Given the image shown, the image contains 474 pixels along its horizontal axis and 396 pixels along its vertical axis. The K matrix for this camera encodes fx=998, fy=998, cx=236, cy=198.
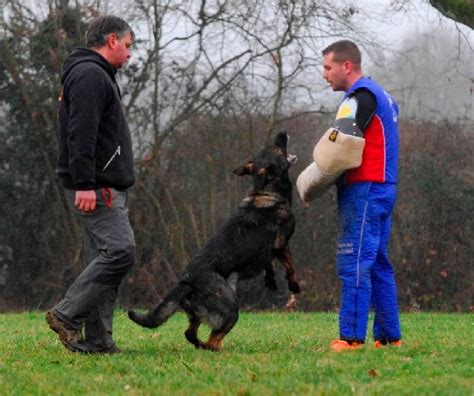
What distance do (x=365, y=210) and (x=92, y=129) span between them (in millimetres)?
1936

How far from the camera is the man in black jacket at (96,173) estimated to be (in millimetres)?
6824

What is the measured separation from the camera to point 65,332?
7051 millimetres

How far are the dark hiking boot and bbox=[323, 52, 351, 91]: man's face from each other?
2.54m

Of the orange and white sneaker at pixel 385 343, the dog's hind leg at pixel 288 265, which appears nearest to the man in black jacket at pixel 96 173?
the dog's hind leg at pixel 288 265

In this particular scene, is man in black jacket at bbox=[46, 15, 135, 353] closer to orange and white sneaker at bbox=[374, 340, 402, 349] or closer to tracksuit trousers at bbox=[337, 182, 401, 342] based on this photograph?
tracksuit trousers at bbox=[337, 182, 401, 342]

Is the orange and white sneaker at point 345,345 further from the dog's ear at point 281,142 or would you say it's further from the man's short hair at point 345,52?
the man's short hair at point 345,52

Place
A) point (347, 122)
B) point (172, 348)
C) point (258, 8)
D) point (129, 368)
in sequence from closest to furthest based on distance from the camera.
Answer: point (129, 368) < point (347, 122) < point (172, 348) < point (258, 8)

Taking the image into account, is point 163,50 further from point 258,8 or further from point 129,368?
point 129,368

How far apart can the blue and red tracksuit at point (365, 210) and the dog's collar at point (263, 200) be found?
30.7 inches

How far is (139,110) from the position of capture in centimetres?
1750

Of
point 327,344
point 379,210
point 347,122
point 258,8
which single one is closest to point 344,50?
point 347,122

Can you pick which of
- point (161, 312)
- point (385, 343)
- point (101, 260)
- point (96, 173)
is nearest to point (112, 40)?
point (96, 173)

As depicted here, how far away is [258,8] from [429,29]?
3.06m

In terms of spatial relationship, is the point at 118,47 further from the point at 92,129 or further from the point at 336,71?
the point at 336,71
